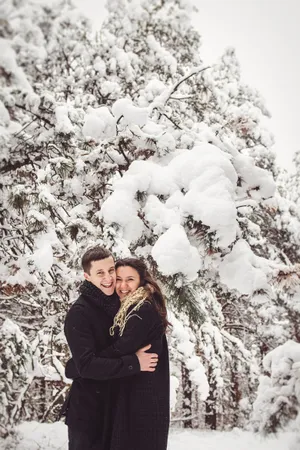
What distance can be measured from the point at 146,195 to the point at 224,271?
83cm

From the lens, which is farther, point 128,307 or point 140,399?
point 128,307

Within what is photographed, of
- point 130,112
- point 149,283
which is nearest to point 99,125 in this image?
point 130,112

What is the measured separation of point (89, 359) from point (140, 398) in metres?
0.45

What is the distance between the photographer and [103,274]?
2.92 metres

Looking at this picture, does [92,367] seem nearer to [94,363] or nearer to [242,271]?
[94,363]

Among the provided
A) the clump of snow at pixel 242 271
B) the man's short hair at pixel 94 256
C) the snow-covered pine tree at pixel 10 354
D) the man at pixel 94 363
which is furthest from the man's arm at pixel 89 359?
the snow-covered pine tree at pixel 10 354

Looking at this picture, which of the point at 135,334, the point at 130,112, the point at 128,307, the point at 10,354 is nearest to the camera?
the point at 135,334

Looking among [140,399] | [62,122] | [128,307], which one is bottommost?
[140,399]

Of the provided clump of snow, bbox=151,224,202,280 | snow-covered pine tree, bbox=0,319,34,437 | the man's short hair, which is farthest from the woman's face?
snow-covered pine tree, bbox=0,319,34,437

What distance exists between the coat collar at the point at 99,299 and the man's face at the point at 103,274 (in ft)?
0.11

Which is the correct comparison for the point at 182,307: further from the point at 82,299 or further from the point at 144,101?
the point at 144,101

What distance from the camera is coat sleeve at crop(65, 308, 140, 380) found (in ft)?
8.30

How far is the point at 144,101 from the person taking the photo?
468cm

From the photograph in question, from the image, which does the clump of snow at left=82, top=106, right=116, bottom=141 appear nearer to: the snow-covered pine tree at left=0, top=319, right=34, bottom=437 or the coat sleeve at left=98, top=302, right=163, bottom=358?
the coat sleeve at left=98, top=302, right=163, bottom=358
